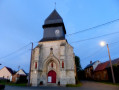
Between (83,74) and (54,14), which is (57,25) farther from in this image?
(83,74)

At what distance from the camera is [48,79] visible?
1873 cm

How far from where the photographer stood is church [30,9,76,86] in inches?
679

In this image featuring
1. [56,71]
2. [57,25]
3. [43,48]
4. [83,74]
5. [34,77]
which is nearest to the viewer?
[34,77]

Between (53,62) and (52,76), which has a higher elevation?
(53,62)

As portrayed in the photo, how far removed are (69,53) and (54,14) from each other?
1216 centimetres

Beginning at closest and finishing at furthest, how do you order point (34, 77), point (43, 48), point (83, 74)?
point (34, 77) → point (43, 48) → point (83, 74)

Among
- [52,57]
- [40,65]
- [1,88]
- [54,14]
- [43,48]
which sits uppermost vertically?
[54,14]

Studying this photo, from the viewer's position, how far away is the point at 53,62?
1939 cm

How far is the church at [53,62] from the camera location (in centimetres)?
1723

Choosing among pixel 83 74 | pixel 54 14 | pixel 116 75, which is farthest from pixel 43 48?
pixel 83 74

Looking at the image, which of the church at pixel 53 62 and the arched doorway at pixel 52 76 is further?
the arched doorway at pixel 52 76

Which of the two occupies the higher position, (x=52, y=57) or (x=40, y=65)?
(x=52, y=57)

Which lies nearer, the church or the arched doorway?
the church

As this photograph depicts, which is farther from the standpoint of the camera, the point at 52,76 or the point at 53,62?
the point at 53,62
